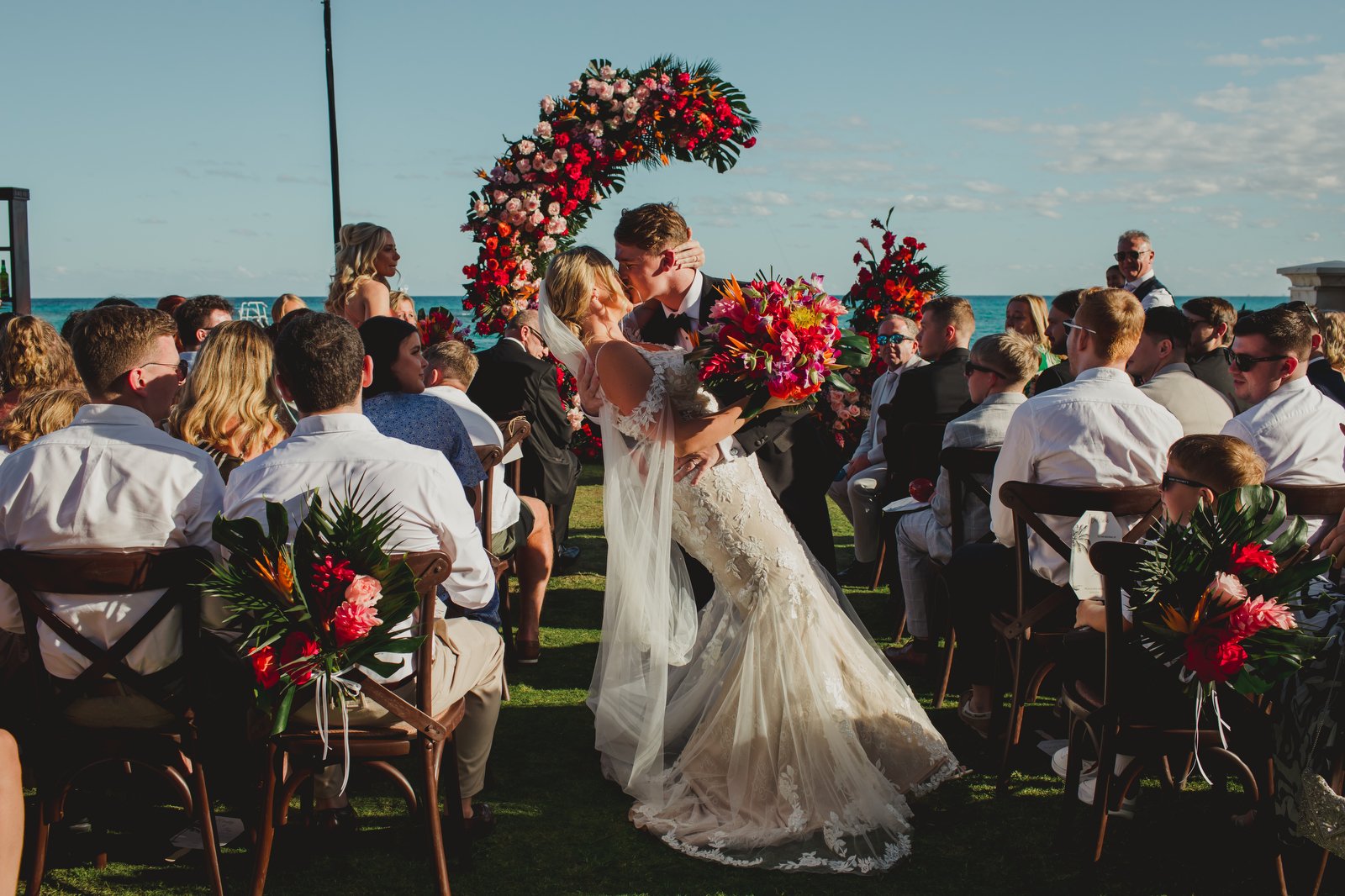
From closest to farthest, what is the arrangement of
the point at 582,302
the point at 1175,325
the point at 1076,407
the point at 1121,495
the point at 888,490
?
the point at 1121,495 → the point at 1076,407 → the point at 582,302 → the point at 1175,325 → the point at 888,490

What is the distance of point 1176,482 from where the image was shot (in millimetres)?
3289

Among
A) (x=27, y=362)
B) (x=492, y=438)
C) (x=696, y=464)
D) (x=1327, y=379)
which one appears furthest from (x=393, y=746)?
(x=1327, y=379)

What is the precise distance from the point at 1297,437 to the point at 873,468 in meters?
3.27

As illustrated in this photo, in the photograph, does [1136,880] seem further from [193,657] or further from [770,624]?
[193,657]

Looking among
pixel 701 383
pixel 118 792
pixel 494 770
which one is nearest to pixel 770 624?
pixel 701 383

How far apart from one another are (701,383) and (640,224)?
767 mm

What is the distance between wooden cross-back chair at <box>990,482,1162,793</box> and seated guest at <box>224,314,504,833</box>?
1.88m

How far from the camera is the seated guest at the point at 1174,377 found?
519 cm

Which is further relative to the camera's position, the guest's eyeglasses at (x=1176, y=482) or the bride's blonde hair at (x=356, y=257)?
the bride's blonde hair at (x=356, y=257)

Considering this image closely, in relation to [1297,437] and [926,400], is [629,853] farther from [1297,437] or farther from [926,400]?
[926,400]

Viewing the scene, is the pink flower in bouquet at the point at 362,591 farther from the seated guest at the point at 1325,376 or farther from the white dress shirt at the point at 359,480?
the seated guest at the point at 1325,376

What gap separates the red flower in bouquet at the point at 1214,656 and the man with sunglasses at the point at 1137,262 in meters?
6.77

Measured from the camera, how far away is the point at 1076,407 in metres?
3.81

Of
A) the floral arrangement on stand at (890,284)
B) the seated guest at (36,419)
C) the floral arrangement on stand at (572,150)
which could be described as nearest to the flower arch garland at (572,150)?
the floral arrangement on stand at (572,150)
